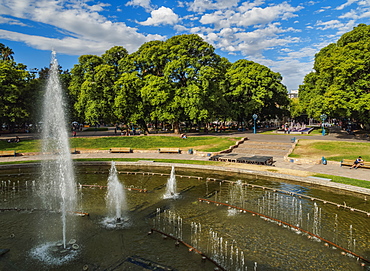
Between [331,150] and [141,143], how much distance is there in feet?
81.7

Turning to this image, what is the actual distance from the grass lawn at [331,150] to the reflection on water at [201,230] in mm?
11071

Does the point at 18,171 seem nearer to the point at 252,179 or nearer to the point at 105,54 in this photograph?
the point at 252,179

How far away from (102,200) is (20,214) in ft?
14.2

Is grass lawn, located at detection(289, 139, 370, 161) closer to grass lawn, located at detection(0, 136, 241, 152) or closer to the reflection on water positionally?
grass lawn, located at detection(0, 136, 241, 152)

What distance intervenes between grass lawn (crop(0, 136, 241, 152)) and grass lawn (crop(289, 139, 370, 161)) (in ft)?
29.1

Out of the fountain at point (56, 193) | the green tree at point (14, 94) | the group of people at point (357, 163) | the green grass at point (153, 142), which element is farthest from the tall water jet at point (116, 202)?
the green tree at point (14, 94)

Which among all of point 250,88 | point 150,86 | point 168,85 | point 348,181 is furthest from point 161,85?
point 348,181

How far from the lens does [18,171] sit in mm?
24484

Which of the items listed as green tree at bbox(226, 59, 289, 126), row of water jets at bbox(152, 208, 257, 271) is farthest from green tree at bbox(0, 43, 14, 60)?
row of water jets at bbox(152, 208, 257, 271)

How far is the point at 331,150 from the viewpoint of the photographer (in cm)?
2906

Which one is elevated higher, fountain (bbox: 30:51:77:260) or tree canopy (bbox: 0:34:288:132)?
tree canopy (bbox: 0:34:288:132)

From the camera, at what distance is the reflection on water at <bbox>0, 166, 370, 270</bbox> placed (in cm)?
926

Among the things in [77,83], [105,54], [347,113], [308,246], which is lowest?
[308,246]

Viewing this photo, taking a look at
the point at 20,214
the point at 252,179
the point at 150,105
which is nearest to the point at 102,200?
the point at 20,214
